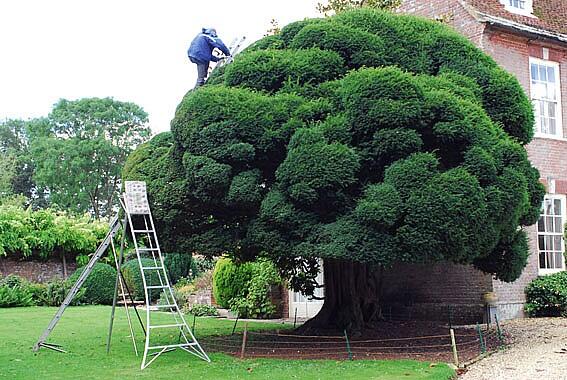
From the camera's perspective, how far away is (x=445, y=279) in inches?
734

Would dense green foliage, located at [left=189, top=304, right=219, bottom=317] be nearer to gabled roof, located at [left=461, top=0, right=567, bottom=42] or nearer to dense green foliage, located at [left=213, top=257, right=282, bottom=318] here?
dense green foliage, located at [left=213, top=257, right=282, bottom=318]

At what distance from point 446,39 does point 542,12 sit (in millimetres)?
8287

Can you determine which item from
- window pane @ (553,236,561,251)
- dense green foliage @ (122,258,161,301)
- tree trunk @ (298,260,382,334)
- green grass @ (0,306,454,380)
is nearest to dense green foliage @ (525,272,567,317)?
window pane @ (553,236,561,251)

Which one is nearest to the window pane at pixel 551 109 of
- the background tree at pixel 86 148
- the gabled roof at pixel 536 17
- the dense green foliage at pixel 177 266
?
the gabled roof at pixel 536 17

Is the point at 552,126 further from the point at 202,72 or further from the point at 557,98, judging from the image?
the point at 202,72

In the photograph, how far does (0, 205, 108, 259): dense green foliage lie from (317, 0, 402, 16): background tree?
14.9 metres

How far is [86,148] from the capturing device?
2034 inches

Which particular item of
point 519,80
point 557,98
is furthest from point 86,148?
point 557,98

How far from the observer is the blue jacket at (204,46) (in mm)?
15180

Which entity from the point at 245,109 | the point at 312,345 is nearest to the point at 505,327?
the point at 312,345

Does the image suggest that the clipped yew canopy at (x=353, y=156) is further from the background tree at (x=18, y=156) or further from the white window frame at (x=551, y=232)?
the background tree at (x=18, y=156)

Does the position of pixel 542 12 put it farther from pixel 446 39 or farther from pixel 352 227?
pixel 352 227

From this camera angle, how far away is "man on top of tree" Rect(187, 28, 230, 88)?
15195mm

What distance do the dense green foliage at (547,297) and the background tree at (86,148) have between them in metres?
37.7
